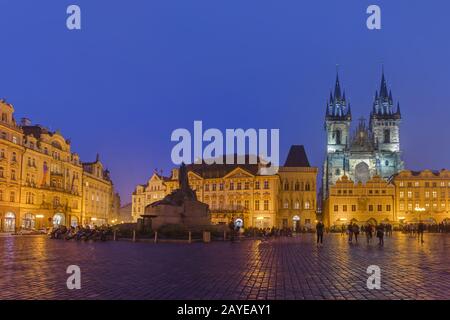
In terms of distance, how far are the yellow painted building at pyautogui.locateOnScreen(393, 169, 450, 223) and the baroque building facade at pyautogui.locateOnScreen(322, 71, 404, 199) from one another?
18.7m

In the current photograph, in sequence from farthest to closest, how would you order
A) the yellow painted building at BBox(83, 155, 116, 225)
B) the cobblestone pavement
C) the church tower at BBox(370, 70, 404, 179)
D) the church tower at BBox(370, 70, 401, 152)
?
the church tower at BBox(370, 70, 401, 152) < the church tower at BBox(370, 70, 404, 179) < the yellow painted building at BBox(83, 155, 116, 225) < the cobblestone pavement

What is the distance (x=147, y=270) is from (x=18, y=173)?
60.8 meters

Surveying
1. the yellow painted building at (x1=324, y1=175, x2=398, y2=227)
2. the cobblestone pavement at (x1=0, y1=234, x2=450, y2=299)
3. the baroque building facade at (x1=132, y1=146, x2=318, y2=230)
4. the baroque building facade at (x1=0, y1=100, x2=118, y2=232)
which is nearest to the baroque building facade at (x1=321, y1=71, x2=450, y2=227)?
the yellow painted building at (x1=324, y1=175, x2=398, y2=227)

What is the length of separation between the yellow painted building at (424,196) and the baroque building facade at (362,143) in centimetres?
1867

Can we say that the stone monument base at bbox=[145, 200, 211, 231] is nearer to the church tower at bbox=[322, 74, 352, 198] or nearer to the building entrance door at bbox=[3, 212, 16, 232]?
the building entrance door at bbox=[3, 212, 16, 232]

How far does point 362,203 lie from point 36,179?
65.8m

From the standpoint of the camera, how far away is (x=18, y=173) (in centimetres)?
7125

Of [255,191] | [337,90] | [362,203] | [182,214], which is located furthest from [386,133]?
[182,214]

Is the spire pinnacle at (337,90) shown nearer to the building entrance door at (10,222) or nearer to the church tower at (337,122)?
the church tower at (337,122)

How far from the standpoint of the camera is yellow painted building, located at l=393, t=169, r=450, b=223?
11000cm

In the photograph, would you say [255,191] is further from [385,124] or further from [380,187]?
[385,124]

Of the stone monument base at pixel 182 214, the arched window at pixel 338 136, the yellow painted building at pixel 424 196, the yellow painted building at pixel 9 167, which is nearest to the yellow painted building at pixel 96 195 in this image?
the yellow painted building at pixel 9 167

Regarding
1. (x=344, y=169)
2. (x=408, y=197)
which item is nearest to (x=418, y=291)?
(x=408, y=197)
